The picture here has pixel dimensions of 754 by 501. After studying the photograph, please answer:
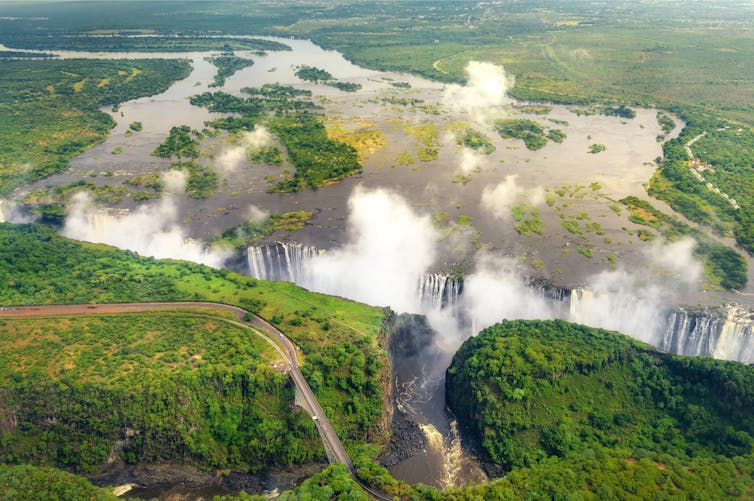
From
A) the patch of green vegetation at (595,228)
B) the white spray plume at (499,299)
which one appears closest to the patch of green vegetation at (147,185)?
the white spray plume at (499,299)

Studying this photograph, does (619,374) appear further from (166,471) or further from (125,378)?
(125,378)

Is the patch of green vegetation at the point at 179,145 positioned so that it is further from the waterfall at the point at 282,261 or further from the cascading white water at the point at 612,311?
the cascading white water at the point at 612,311

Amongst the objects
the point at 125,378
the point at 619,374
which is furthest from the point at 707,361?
the point at 125,378

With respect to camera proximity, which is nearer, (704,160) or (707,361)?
(707,361)

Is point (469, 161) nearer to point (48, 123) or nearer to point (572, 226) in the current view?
point (572, 226)

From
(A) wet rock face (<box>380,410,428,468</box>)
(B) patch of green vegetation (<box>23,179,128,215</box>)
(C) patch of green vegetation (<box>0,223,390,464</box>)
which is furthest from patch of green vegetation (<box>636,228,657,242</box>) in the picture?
(B) patch of green vegetation (<box>23,179,128,215</box>)

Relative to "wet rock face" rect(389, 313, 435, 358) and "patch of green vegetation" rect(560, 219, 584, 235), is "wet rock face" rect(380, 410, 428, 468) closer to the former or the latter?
"wet rock face" rect(389, 313, 435, 358)

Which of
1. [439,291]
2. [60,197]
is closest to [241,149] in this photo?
[60,197]
